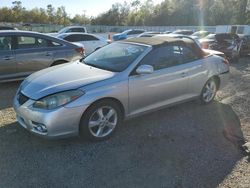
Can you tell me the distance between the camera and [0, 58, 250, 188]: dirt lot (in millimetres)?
3709

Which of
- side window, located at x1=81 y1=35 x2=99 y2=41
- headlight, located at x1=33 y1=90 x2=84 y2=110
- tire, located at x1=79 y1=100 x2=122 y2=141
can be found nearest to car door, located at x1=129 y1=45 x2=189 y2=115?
tire, located at x1=79 y1=100 x2=122 y2=141

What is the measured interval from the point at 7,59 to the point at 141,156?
492cm

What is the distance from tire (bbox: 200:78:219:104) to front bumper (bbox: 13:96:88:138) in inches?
122

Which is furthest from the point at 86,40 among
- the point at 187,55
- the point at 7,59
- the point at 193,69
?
the point at 193,69

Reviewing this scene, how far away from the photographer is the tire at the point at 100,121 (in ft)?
14.7

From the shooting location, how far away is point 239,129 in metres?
5.39

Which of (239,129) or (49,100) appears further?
(239,129)

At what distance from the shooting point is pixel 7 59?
760cm

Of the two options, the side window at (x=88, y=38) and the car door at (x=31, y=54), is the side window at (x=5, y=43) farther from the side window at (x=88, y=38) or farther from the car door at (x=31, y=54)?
the side window at (x=88, y=38)

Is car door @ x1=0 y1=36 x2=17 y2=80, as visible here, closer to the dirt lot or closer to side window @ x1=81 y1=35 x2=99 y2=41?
the dirt lot

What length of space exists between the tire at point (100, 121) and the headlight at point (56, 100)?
308 millimetres

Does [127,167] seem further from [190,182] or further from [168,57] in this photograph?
[168,57]

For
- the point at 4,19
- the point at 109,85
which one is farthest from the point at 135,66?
the point at 4,19

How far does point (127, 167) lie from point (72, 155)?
0.83m
